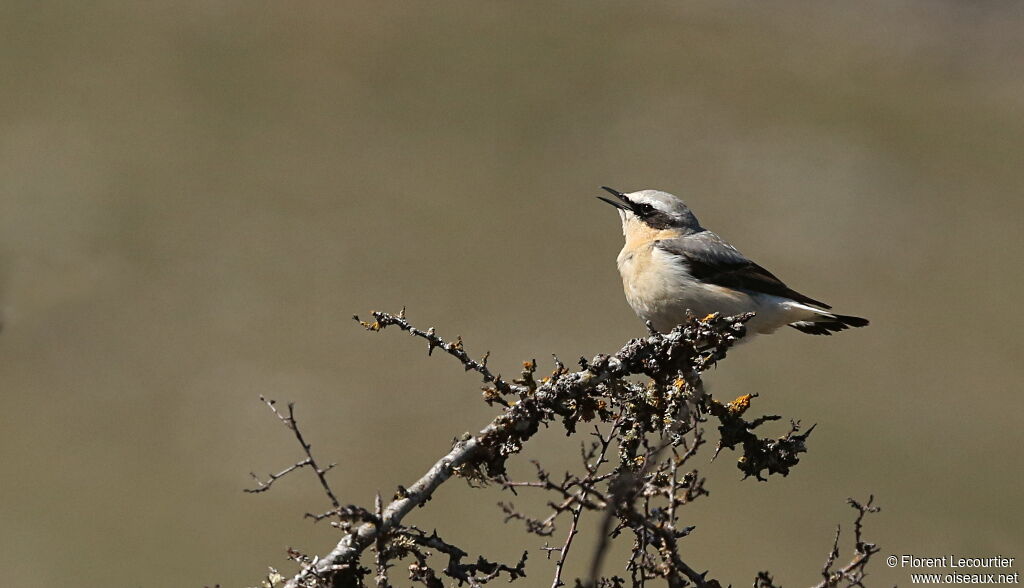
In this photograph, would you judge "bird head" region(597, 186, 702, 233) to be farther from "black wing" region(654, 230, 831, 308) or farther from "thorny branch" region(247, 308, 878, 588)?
"thorny branch" region(247, 308, 878, 588)

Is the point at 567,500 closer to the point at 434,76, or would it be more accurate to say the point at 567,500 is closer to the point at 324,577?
the point at 324,577

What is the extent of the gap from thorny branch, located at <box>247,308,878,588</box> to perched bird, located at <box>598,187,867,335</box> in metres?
2.14

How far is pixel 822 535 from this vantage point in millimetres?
22953

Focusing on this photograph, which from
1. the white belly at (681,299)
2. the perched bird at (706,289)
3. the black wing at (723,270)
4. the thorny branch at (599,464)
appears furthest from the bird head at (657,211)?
the thorny branch at (599,464)

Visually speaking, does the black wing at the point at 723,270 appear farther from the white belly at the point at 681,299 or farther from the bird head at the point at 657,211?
the bird head at the point at 657,211

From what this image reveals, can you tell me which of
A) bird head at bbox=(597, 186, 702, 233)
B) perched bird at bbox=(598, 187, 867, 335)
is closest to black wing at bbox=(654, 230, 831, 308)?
perched bird at bbox=(598, 187, 867, 335)

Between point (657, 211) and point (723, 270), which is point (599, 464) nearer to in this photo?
point (723, 270)

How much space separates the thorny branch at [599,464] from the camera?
5.07 meters

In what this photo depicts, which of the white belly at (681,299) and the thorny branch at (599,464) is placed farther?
the white belly at (681,299)

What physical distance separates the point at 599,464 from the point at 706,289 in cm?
397

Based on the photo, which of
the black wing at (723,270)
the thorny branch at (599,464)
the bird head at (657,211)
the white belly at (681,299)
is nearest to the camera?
the thorny branch at (599,464)

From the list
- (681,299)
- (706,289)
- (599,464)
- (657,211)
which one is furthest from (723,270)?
(599,464)

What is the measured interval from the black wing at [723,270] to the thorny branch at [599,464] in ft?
8.53

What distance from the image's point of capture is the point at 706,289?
938 cm
